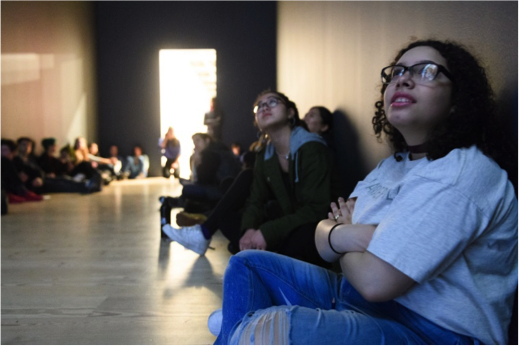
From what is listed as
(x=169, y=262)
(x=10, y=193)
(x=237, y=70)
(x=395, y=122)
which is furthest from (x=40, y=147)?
(x=395, y=122)

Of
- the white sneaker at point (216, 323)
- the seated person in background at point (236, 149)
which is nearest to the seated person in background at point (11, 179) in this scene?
the seated person in background at point (236, 149)

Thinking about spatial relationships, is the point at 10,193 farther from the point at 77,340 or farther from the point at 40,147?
the point at 77,340

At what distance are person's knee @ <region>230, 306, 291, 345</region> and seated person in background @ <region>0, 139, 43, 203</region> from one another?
600 centimetres

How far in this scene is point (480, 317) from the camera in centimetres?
107

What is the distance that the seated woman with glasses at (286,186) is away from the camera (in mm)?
2520

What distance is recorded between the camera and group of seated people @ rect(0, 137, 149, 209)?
21.7 ft

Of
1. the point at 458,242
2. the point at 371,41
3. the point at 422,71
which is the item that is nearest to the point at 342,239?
the point at 458,242

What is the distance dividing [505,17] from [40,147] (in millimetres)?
8244

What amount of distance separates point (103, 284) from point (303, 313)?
5.92 feet

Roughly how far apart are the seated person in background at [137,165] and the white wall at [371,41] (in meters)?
5.32

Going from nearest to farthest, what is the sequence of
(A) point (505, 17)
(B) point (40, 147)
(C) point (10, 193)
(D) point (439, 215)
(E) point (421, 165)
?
(D) point (439, 215) → (E) point (421, 165) → (A) point (505, 17) → (C) point (10, 193) → (B) point (40, 147)

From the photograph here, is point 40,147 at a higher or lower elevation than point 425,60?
lower

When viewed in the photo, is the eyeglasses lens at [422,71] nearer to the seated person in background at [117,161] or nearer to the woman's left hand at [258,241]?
the woman's left hand at [258,241]

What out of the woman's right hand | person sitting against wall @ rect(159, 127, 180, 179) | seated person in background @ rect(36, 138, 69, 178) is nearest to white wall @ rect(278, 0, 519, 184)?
the woman's right hand
